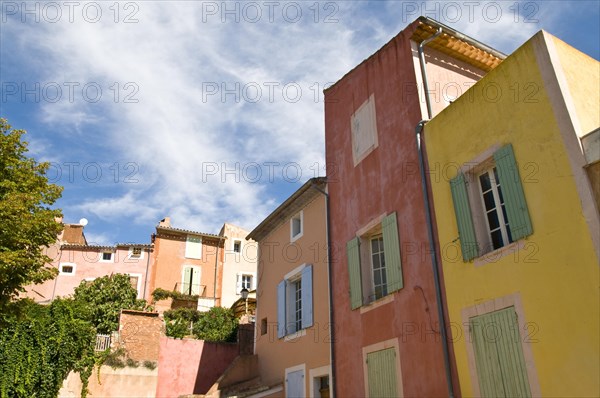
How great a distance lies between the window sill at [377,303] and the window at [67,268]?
1124 inches

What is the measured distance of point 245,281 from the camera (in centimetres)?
3591

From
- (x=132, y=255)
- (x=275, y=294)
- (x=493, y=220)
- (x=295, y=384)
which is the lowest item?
(x=295, y=384)

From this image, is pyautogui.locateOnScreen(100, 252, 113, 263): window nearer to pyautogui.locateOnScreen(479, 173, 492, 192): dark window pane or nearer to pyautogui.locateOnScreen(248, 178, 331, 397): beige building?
pyautogui.locateOnScreen(248, 178, 331, 397): beige building

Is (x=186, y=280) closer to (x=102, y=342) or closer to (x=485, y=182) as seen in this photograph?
(x=102, y=342)

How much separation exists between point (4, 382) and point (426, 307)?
12274mm

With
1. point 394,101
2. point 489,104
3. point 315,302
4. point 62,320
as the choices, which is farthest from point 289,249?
point 489,104

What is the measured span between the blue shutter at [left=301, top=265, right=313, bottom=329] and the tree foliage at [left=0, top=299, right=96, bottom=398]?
7089 mm

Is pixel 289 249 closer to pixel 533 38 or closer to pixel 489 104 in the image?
pixel 489 104

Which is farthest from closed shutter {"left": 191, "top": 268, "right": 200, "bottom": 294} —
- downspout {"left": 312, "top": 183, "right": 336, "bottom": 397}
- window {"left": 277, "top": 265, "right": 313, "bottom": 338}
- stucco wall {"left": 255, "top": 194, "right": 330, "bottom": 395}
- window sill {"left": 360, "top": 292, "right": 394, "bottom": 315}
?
window sill {"left": 360, "top": 292, "right": 394, "bottom": 315}

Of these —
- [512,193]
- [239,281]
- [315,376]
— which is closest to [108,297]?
[239,281]

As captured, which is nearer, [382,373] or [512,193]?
[512,193]

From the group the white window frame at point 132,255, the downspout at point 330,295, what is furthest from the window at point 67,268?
the downspout at point 330,295

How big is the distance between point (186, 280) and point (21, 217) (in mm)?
23919

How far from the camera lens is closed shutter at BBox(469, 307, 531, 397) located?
722cm
